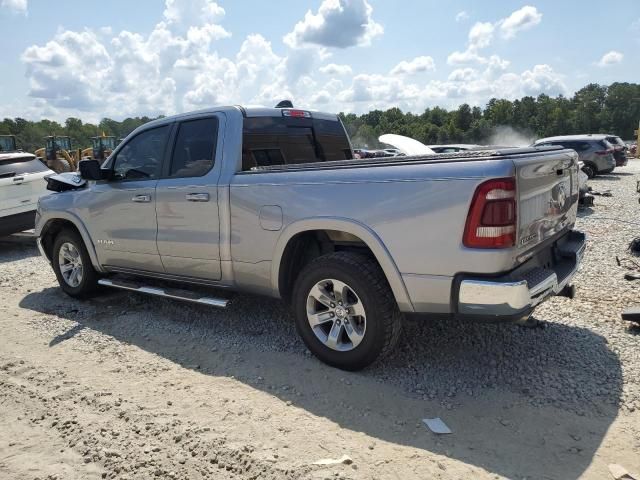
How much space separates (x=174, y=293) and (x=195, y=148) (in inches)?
52.9

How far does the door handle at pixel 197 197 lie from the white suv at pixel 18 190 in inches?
232

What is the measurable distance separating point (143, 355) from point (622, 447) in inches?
137

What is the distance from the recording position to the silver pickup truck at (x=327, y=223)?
3.12 meters

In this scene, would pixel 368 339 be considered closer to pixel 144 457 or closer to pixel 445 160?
pixel 445 160

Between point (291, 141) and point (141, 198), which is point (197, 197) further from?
point (291, 141)

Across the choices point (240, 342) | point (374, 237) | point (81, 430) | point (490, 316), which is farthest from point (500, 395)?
point (81, 430)

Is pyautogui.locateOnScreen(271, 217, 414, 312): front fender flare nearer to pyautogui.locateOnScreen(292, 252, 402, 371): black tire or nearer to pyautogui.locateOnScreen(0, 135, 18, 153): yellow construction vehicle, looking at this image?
pyautogui.locateOnScreen(292, 252, 402, 371): black tire

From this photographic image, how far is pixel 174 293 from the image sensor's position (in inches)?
A: 188

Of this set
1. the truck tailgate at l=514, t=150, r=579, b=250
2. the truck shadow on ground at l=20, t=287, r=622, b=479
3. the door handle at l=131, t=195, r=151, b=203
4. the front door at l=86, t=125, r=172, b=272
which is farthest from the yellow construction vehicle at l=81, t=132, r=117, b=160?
the truck tailgate at l=514, t=150, r=579, b=250

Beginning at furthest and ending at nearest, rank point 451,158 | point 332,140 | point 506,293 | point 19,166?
point 19,166
point 332,140
point 451,158
point 506,293

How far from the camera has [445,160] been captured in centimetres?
329

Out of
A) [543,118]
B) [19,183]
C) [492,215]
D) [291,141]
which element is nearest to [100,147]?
[19,183]

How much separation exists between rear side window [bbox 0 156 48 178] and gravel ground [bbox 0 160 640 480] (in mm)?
4831

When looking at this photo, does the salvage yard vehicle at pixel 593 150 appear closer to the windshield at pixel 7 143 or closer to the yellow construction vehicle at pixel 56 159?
the yellow construction vehicle at pixel 56 159
